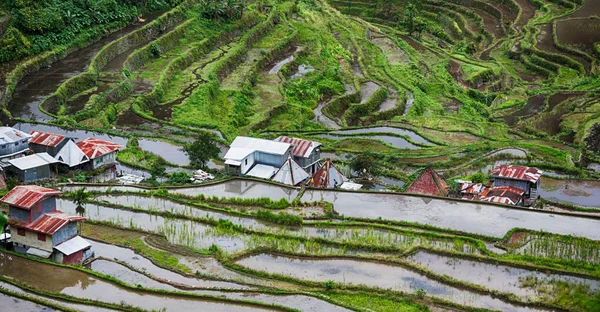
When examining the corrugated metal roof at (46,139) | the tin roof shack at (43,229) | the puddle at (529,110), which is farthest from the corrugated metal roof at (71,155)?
the puddle at (529,110)

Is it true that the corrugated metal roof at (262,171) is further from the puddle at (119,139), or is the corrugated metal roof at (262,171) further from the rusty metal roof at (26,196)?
the rusty metal roof at (26,196)

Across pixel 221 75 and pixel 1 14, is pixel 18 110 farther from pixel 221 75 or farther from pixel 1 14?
pixel 221 75

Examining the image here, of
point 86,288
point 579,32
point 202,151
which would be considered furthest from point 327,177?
point 579,32

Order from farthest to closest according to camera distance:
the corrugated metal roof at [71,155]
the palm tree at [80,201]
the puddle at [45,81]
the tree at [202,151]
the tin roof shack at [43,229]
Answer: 1. the puddle at [45,81]
2. the tree at [202,151]
3. the corrugated metal roof at [71,155]
4. the palm tree at [80,201]
5. the tin roof shack at [43,229]

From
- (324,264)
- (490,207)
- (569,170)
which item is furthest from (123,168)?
(569,170)

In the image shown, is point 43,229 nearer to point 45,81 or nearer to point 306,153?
point 306,153

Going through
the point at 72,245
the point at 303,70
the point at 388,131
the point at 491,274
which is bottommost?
the point at 491,274
